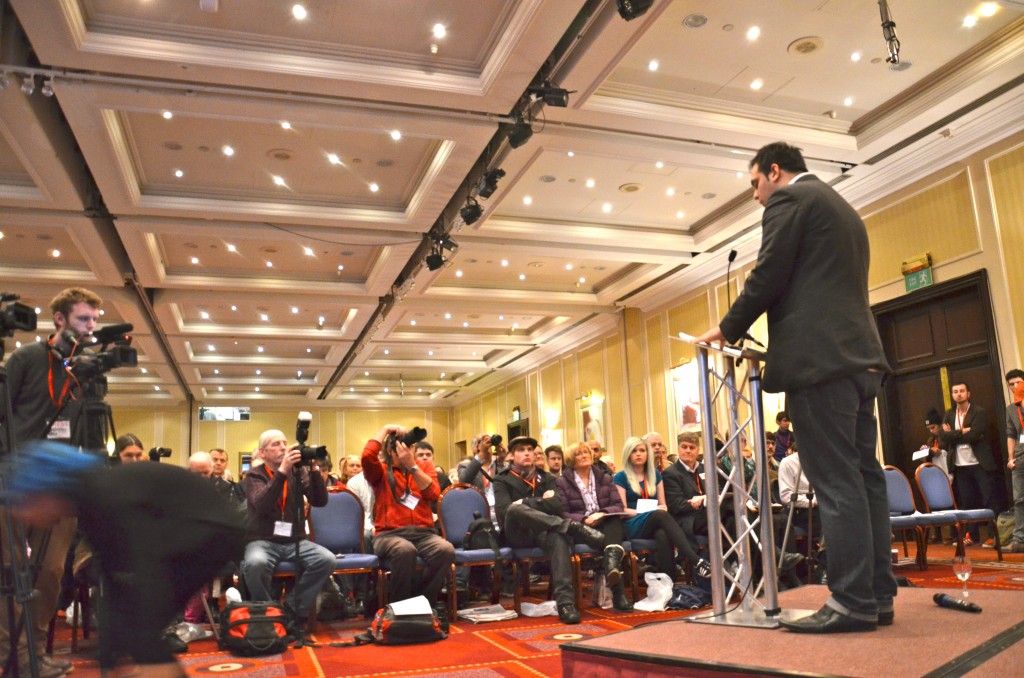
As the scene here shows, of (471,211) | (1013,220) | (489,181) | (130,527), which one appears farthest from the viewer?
(471,211)

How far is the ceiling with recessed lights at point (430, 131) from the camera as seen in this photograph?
227 inches

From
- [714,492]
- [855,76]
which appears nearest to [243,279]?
[855,76]

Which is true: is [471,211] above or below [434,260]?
above

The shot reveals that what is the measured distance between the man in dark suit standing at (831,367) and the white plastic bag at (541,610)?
279 cm

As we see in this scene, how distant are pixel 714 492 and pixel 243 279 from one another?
9.72 meters

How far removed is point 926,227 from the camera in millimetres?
7988

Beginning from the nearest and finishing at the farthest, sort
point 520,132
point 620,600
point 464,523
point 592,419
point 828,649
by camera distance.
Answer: point 828,649 → point 620,600 → point 464,523 → point 520,132 → point 592,419

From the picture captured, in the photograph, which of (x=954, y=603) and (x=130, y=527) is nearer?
(x=130, y=527)

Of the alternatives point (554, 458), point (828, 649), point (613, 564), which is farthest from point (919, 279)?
point (828, 649)

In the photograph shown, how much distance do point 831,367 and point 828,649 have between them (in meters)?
0.73

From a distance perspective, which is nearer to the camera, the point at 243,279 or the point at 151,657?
the point at 151,657

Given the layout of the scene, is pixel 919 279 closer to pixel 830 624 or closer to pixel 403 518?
pixel 403 518

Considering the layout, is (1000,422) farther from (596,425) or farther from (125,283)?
(125,283)

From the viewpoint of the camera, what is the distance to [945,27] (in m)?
6.25
